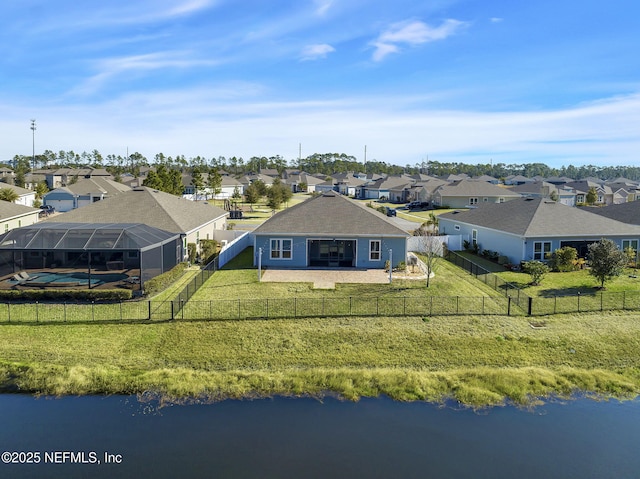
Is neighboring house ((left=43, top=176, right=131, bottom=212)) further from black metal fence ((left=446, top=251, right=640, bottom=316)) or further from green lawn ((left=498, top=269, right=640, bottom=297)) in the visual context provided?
black metal fence ((left=446, top=251, right=640, bottom=316))

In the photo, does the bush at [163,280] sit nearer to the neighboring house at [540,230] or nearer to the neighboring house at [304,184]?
the neighboring house at [540,230]

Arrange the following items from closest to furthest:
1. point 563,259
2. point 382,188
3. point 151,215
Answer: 1. point 563,259
2. point 151,215
3. point 382,188

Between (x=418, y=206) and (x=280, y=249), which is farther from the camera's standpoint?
(x=418, y=206)

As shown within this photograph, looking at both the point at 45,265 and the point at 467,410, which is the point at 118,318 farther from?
the point at 467,410

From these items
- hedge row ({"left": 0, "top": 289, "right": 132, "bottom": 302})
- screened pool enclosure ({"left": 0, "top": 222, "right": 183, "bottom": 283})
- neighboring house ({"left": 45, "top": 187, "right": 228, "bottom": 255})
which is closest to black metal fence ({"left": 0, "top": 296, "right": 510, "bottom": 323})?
hedge row ({"left": 0, "top": 289, "right": 132, "bottom": 302})

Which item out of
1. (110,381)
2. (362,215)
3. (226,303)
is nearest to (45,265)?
(226,303)

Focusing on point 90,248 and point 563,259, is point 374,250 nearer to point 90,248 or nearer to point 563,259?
point 563,259

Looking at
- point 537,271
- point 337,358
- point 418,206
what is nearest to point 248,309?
point 337,358

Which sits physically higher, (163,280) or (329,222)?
(329,222)

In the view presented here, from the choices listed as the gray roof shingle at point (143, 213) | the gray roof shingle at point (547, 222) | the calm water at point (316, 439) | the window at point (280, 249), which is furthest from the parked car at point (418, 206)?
the calm water at point (316, 439)
